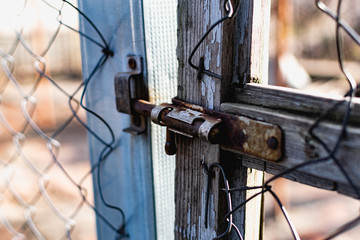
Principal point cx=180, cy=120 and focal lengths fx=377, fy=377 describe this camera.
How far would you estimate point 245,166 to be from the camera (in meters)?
0.51

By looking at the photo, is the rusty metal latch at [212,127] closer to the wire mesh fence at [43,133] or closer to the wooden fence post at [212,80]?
the wooden fence post at [212,80]

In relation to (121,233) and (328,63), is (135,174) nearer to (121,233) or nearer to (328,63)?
(121,233)

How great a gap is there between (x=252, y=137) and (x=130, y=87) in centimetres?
24

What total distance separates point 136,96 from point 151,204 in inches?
7.7

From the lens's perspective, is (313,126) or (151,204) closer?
(313,126)

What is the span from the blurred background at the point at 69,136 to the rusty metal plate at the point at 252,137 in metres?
0.44

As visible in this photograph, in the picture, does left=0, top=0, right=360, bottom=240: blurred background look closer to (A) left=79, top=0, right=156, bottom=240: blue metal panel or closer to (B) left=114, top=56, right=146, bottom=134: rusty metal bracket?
(A) left=79, top=0, right=156, bottom=240: blue metal panel

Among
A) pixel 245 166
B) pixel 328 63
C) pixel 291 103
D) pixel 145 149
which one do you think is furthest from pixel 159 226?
pixel 328 63

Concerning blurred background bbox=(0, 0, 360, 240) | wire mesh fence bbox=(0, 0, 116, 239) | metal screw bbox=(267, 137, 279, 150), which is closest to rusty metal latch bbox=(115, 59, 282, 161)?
metal screw bbox=(267, 137, 279, 150)

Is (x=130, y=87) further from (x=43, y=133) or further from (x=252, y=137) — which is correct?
(x=43, y=133)

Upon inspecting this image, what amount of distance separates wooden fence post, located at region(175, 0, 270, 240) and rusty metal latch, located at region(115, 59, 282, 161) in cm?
2

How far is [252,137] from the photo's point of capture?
461mm

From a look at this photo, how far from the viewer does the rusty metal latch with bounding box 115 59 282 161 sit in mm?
448

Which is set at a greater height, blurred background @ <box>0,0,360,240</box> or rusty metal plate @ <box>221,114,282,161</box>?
rusty metal plate @ <box>221,114,282,161</box>
